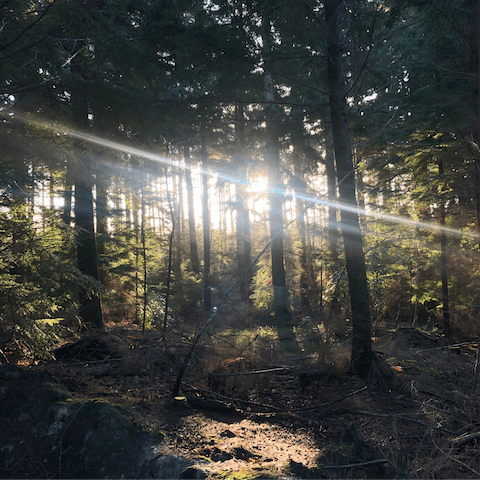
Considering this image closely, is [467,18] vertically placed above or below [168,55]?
above

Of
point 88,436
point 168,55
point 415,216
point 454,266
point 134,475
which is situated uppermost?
point 168,55

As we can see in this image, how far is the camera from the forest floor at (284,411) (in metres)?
3.46

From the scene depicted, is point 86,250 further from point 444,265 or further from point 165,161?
point 444,265

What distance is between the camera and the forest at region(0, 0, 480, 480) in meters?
6.01

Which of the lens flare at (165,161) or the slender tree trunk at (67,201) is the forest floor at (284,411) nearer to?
the lens flare at (165,161)

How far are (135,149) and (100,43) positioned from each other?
3.14 m

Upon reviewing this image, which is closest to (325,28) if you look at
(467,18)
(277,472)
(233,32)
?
(233,32)

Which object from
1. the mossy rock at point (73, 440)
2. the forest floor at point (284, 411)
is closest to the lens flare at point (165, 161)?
the forest floor at point (284, 411)

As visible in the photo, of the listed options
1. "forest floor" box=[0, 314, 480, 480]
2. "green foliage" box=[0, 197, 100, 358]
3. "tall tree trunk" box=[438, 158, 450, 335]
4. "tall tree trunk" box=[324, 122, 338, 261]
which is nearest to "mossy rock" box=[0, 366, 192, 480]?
"forest floor" box=[0, 314, 480, 480]

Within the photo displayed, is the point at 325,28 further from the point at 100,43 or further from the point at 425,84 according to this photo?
the point at 425,84

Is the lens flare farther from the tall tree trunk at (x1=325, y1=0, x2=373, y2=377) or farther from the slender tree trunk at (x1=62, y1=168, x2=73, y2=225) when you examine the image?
the slender tree trunk at (x1=62, y1=168, x2=73, y2=225)

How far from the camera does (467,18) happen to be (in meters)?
10.4

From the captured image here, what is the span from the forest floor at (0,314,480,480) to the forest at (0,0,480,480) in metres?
0.06

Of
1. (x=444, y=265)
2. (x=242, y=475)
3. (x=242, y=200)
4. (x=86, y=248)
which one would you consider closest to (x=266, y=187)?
(x=242, y=200)
